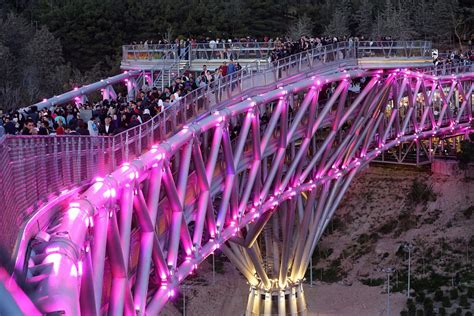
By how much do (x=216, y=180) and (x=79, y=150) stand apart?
44.0ft

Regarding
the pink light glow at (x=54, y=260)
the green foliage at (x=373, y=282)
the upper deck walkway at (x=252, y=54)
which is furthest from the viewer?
the green foliage at (x=373, y=282)

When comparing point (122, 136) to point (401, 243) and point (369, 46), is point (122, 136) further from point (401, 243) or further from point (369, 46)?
point (401, 243)

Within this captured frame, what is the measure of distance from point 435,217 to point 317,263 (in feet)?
31.3

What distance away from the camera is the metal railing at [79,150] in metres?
11.7

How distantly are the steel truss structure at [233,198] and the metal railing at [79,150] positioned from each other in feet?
1.62

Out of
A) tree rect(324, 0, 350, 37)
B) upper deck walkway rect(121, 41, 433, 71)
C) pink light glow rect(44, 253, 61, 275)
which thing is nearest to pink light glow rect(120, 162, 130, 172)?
pink light glow rect(44, 253, 61, 275)

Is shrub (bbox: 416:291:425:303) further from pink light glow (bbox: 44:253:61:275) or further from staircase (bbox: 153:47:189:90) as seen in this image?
pink light glow (bbox: 44:253:61:275)

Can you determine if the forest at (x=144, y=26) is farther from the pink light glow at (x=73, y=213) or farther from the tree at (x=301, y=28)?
the pink light glow at (x=73, y=213)

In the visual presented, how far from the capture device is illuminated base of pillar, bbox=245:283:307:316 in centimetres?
4178

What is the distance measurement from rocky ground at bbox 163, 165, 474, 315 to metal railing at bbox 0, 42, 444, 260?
68.6 feet

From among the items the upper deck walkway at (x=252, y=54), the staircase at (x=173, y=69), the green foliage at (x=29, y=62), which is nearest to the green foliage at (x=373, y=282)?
the upper deck walkway at (x=252, y=54)

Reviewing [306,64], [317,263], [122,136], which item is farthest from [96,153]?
[317,263]

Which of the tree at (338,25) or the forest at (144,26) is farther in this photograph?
the tree at (338,25)

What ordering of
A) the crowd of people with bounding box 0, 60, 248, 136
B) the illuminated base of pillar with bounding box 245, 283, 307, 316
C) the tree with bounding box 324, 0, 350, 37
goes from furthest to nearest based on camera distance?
the tree with bounding box 324, 0, 350, 37, the illuminated base of pillar with bounding box 245, 283, 307, 316, the crowd of people with bounding box 0, 60, 248, 136
